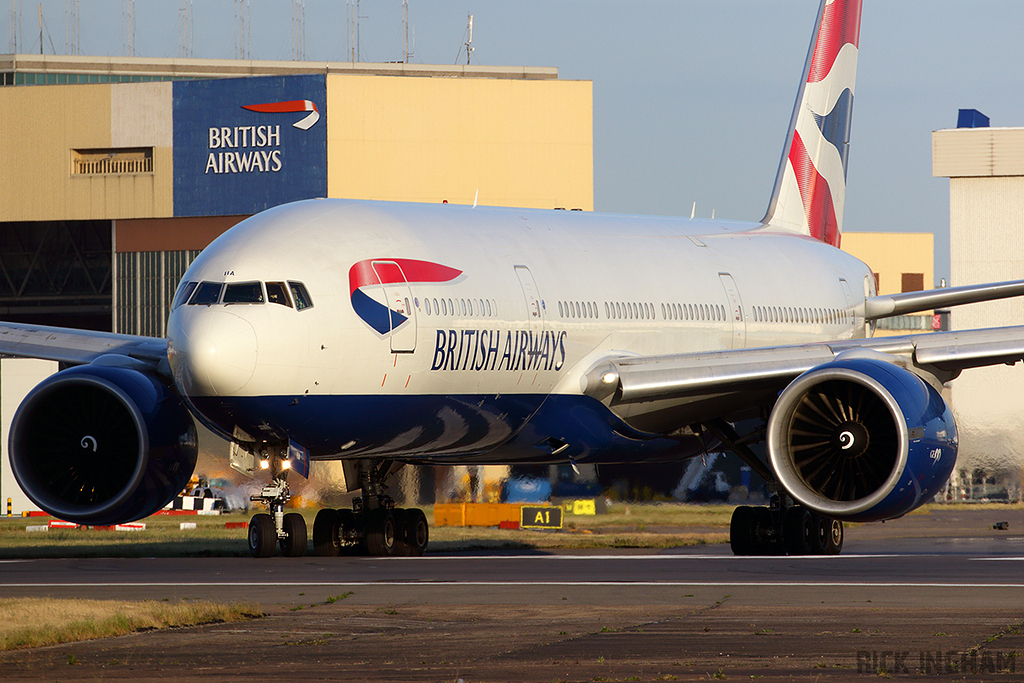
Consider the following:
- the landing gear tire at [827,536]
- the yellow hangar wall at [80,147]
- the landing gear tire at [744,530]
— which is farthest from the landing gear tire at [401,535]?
the yellow hangar wall at [80,147]

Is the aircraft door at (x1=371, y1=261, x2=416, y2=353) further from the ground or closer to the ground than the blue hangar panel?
closer to the ground

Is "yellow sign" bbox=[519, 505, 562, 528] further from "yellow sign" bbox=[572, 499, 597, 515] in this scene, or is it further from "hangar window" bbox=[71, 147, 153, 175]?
"hangar window" bbox=[71, 147, 153, 175]

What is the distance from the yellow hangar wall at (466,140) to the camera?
202 feet

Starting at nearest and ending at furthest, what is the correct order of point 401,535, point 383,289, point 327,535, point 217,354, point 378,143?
point 217,354, point 383,289, point 327,535, point 401,535, point 378,143

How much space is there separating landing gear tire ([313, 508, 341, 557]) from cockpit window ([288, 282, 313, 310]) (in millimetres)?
4854

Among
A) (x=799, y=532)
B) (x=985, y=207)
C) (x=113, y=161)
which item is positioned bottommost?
(x=799, y=532)

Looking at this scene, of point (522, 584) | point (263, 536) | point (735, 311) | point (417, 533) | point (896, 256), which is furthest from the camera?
point (896, 256)

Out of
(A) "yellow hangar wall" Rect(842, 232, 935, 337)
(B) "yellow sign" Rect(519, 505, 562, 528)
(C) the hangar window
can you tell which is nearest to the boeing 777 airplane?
(B) "yellow sign" Rect(519, 505, 562, 528)

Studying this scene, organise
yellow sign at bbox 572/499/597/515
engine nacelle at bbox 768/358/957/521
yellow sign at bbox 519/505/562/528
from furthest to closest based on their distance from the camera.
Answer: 1. yellow sign at bbox 572/499/597/515
2. yellow sign at bbox 519/505/562/528
3. engine nacelle at bbox 768/358/957/521

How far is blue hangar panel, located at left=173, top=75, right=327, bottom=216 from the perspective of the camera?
6066 cm

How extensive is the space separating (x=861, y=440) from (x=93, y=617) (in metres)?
8.99

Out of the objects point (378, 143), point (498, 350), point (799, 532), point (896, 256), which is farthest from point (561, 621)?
point (896, 256)

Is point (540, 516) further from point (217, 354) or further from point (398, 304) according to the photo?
point (217, 354)

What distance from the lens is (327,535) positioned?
66.1ft
